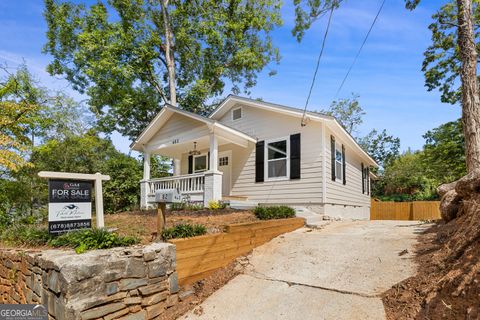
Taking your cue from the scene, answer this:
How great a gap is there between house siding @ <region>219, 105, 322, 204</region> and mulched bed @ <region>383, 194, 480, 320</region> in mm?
5388

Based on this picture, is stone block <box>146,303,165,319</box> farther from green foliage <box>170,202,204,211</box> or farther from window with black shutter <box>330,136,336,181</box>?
window with black shutter <box>330,136,336,181</box>

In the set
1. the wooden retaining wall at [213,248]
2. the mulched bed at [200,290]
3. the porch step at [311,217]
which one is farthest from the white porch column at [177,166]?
the mulched bed at [200,290]

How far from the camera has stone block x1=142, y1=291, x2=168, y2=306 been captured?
11.9 ft

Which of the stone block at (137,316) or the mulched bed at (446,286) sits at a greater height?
the mulched bed at (446,286)

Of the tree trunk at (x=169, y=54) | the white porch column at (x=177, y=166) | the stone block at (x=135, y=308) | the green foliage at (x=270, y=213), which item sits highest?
the tree trunk at (x=169, y=54)

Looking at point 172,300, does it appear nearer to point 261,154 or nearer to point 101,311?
point 101,311

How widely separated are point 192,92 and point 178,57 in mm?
Result: 3445

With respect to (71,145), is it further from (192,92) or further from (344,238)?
(344,238)

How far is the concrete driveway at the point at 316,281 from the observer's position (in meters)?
3.24

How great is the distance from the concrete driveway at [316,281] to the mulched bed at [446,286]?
22 centimetres

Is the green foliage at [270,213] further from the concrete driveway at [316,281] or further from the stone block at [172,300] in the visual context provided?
the stone block at [172,300]

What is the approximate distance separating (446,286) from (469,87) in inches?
221

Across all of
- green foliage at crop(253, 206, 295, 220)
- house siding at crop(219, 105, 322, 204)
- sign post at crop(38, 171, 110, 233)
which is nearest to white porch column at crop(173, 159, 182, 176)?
house siding at crop(219, 105, 322, 204)

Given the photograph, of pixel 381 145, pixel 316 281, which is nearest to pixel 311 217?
pixel 316 281
